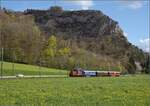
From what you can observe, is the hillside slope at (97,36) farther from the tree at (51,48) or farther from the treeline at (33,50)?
the treeline at (33,50)

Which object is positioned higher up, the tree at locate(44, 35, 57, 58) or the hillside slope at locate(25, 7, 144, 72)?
the hillside slope at locate(25, 7, 144, 72)

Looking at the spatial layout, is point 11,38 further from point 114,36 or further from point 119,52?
point 114,36

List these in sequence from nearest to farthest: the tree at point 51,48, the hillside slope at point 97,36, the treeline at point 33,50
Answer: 1. the treeline at point 33,50
2. the tree at point 51,48
3. the hillside slope at point 97,36

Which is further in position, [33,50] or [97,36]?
[97,36]

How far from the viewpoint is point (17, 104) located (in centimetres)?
1773

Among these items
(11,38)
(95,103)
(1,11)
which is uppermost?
(1,11)

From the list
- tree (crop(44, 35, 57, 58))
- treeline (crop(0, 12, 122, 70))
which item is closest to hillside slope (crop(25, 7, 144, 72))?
tree (crop(44, 35, 57, 58))

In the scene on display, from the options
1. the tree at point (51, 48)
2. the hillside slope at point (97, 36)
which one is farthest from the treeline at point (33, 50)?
the hillside slope at point (97, 36)

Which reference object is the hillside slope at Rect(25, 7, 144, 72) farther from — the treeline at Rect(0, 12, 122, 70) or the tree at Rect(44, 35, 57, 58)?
the treeline at Rect(0, 12, 122, 70)

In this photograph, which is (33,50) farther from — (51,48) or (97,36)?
(97,36)

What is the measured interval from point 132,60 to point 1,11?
56658mm

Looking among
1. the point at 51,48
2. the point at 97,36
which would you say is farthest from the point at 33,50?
the point at 97,36

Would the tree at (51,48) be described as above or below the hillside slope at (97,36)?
below

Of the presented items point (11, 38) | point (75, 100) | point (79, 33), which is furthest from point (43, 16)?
point (75, 100)
